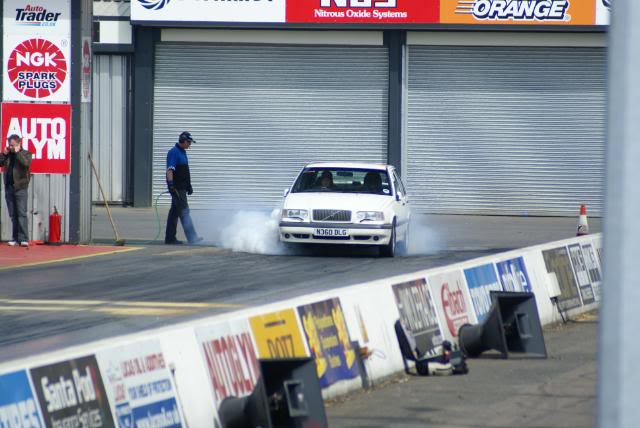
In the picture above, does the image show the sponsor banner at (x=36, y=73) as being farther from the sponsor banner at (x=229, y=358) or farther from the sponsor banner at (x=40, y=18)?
the sponsor banner at (x=229, y=358)

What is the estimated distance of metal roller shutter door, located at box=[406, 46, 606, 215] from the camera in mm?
31938

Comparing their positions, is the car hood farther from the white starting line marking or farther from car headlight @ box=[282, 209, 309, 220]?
the white starting line marking

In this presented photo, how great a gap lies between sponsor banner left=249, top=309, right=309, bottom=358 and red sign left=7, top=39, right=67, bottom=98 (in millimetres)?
13438

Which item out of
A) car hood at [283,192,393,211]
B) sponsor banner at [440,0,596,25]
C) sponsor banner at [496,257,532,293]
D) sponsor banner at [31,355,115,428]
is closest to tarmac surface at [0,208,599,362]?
car hood at [283,192,393,211]

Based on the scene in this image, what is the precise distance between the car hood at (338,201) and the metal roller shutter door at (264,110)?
12445 mm

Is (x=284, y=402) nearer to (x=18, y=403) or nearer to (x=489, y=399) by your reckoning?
(x=18, y=403)

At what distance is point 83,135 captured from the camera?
21719 mm

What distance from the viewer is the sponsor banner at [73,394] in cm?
665

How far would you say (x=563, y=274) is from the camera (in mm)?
14625

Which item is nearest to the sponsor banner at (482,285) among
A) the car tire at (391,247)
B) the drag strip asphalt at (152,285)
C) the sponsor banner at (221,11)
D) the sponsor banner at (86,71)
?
the drag strip asphalt at (152,285)

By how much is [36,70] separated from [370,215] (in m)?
6.53

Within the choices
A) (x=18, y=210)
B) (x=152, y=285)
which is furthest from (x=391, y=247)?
(x=18, y=210)

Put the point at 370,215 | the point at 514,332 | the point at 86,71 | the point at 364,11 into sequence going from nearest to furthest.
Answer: the point at 514,332 < the point at 370,215 < the point at 86,71 < the point at 364,11

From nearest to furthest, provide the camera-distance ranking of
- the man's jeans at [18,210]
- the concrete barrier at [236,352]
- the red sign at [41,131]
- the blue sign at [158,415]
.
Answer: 1. the concrete barrier at [236,352]
2. the blue sign at [158,415]
3. the man's jeans at [18,210]
4. the red sign at [41,131]
